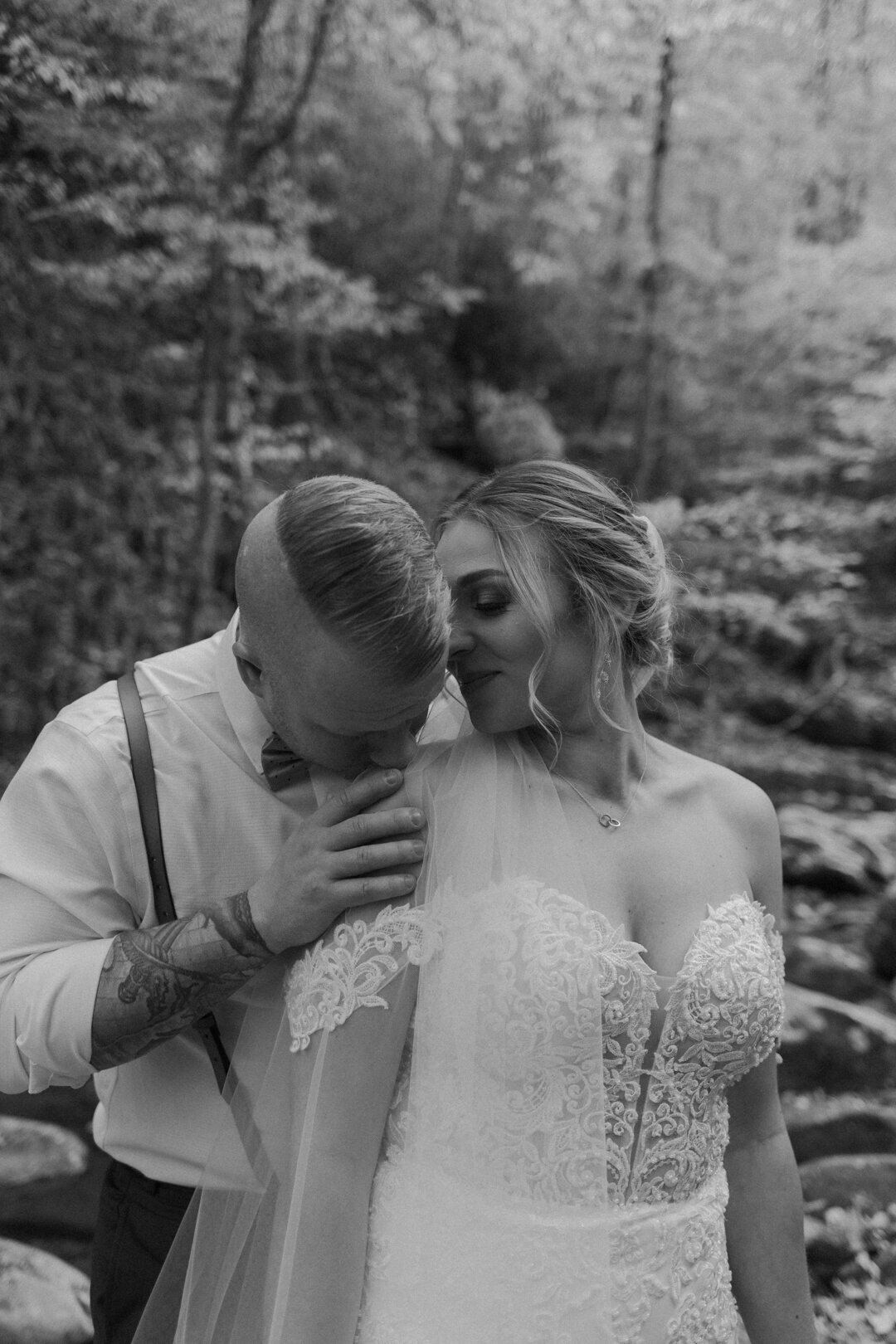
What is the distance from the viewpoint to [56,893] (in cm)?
161

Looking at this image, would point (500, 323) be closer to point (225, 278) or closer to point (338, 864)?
point (225, 278)

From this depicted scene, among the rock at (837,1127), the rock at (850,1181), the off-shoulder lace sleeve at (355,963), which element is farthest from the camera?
the rock at (837,1127)

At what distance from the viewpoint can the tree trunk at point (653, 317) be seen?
31.8 ft

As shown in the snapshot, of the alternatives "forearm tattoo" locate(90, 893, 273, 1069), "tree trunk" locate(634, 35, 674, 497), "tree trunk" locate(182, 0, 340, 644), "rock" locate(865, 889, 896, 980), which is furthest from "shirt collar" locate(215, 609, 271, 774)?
"tree trunk" locate(634, 35, 674, 497)

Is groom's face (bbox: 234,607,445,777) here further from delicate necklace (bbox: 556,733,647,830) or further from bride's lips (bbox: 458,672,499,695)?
delicate necklace (bbox: 556,733,647,830)

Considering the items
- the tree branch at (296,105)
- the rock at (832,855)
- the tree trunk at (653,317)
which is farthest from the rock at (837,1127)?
the tree branch at (296,105)

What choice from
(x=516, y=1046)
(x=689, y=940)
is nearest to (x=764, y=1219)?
(x=689, y=940)

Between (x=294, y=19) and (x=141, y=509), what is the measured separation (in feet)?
10.2

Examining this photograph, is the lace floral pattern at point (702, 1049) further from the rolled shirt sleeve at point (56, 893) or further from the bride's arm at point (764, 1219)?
the rolled shirt sleeve at point (56, 893)

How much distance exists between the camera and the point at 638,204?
10.8m

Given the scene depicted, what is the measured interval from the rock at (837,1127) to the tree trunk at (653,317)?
5.47m

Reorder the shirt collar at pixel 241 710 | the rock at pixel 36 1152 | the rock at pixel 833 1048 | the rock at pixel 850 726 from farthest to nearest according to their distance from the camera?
1. the rock at pixel 850 726
2. the rock at pixel 833 1048
3. the rock at pixel 36 1152
4. the shirt collar at pixel 241 710

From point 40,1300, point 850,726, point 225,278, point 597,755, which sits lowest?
point 850,726

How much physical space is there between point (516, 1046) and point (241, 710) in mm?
637
